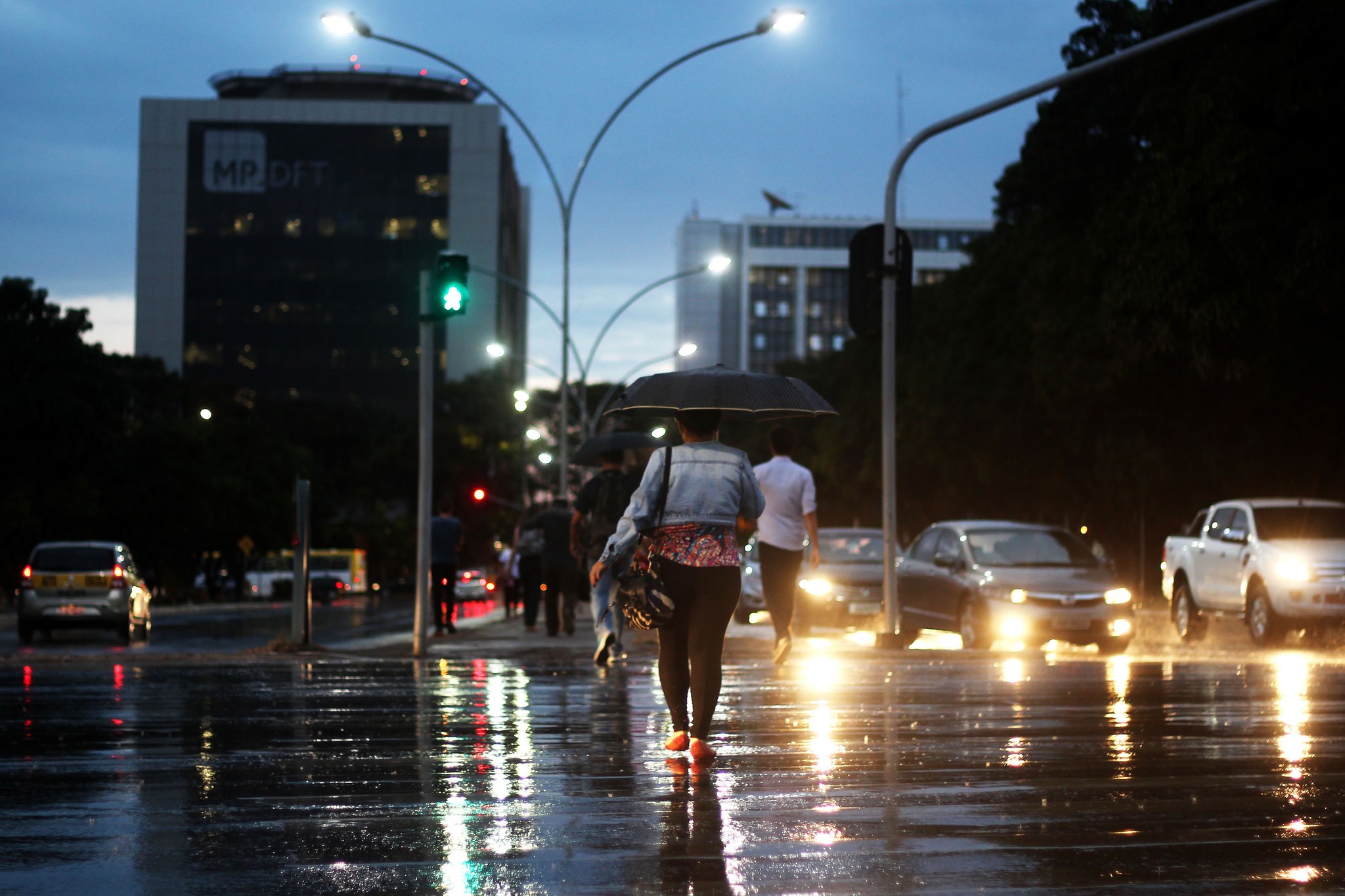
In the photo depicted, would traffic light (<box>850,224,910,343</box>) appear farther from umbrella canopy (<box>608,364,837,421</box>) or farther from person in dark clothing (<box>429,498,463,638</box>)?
umbrella canopy (<box>608,364,837,421</box>)

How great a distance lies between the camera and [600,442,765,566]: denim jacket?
26.2ft

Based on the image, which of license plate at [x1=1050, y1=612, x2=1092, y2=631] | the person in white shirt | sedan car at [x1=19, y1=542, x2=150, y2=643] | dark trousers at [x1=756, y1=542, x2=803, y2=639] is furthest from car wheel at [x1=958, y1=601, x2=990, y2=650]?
sedan car at [x1=19, y1=542, x2=150, y2=643]

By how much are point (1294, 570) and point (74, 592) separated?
17.7 meters

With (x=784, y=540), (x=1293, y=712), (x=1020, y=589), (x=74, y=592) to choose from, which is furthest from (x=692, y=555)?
(x=74, y=592)

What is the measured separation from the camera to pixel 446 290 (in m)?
16.4

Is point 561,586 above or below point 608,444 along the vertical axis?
below

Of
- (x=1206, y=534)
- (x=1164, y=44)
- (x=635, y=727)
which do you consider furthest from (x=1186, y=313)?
(x=635, y=727)

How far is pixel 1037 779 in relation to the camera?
706cm

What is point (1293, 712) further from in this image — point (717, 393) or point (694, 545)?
point (694, 545)

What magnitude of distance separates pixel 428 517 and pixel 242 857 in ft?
37.1

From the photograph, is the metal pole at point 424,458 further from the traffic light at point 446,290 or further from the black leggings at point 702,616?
the black leggings at point 702,616

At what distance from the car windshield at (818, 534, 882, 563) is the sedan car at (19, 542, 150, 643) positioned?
1082cm

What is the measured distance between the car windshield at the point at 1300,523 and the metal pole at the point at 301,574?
11.1m

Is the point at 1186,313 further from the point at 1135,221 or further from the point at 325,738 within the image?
the point at 325,738
